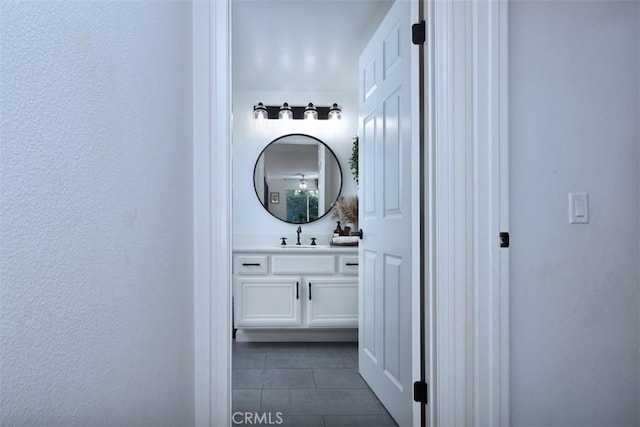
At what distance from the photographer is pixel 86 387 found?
27.7 inches

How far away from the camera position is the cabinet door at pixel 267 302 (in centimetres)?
340

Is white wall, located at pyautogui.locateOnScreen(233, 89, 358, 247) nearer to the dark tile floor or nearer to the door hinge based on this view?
the dark tile floor

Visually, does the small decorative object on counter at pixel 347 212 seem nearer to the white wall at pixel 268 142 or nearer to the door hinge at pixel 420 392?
the white wall at pixel 268 142

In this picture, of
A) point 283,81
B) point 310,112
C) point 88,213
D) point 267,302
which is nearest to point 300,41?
point 283,81

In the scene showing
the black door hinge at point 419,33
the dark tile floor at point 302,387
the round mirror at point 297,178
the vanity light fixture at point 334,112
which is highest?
the vanity light fixture at point 334,112

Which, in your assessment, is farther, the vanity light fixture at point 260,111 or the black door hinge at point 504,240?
the vanity light fixture at point 260,111

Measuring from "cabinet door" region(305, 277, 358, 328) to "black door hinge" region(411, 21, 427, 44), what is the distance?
6.90ft

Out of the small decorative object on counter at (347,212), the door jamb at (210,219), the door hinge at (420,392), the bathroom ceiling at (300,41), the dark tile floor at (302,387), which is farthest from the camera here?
the small decorative object on counter at (347,212)

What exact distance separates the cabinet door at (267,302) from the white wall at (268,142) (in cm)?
69

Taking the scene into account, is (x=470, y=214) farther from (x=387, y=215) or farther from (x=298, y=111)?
(x=298, y=111)

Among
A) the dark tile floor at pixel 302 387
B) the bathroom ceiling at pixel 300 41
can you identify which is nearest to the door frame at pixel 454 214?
the dark tile floor at pixel 302 387

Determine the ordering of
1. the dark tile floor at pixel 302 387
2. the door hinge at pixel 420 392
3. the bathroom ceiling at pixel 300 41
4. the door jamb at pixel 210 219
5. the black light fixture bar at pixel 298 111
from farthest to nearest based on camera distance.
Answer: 1. the black light fixture bar at pixel 298 111
2. the bathroom ceiling at pixel 300 41
3. the dark tile floor at pixel 302 387
4. the door hinge at pixel 420 392
5. the door jamb at pixel 210 219

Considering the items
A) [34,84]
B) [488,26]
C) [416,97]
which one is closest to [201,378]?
[34,84]

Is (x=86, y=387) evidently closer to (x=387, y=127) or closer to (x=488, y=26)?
(x=488, y=26)
